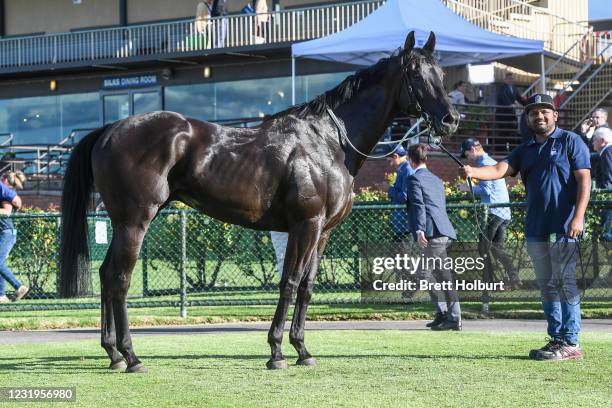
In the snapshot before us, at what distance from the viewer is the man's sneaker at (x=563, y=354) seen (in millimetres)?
8797

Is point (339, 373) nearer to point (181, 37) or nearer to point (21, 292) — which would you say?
point (21, 292)

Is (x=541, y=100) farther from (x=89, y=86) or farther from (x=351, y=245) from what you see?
(x=89, y=86)

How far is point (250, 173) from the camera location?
8.59 metres

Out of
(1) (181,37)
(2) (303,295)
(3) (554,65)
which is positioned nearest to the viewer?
(2) (303,295)

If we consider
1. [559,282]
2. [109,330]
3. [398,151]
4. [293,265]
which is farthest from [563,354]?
[398,151]

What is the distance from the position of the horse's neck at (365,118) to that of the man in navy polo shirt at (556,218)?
34.1 inches

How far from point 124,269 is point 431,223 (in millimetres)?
4510

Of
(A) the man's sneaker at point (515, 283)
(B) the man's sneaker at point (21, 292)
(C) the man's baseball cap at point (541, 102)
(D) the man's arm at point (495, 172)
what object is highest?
(C) the man's baseball cap at point (541, 102)

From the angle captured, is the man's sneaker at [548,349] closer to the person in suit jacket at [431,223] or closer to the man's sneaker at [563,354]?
the man's sneaker at [563,354]

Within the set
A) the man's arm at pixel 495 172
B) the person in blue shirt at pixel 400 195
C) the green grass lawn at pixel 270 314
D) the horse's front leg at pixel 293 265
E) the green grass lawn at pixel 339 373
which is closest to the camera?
the green grass lawn at pixel 339 373

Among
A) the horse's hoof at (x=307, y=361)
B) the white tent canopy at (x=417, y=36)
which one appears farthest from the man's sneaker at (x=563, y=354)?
the white tent canopy at (x=417, y=36)

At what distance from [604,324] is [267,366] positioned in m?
5.19

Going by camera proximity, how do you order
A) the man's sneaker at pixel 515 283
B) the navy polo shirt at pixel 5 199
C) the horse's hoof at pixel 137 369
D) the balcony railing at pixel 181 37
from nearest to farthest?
1. the horse's hoof at pixel 137 369
2. the man's sneaker at pixel 515 283
3. the navy polo shirt at pixel 5 199
4. the balcony railing at pixel 181 37

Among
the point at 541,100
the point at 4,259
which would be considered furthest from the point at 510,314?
the point at 4,259
